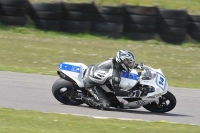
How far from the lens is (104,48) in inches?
706

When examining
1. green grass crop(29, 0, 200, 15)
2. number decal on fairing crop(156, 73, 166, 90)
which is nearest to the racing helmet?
number decal on fairing crop(156, 73, 166, 90)

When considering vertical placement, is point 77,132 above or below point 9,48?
above

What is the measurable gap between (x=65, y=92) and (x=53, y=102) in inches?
16.3

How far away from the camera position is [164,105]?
30.9ft

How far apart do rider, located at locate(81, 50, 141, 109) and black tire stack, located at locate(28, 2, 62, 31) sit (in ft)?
30.3

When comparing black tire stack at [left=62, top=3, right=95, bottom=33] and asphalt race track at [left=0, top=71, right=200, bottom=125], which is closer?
asphalt race track at [left=0, top=71, right=200, bottom=125]

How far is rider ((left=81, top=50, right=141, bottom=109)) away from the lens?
898 centimetres

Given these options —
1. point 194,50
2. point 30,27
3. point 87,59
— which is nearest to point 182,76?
point 87,59

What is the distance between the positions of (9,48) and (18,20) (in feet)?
8.73

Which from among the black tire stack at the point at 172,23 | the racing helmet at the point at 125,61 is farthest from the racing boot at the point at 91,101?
the black tire stack at the point at 172,23

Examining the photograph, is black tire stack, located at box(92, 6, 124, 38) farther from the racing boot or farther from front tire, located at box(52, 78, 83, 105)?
the racing boot

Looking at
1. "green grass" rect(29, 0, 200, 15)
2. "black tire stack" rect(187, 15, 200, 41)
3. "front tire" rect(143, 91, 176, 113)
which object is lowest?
"black tire stack" rect(187, 15, 200, 41)

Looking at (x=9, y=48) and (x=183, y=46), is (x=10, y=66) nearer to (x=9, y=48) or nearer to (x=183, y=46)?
(x=9, y=48)

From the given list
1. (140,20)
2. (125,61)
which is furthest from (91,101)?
(140,20)
